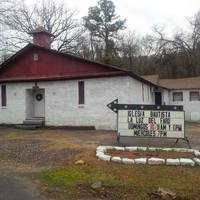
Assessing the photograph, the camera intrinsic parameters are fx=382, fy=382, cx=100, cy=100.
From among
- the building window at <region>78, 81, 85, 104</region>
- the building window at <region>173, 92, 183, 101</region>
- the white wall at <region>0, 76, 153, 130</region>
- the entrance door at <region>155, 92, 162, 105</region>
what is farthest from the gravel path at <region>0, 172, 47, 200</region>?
the building window at <region>173, 92, 183, 101</region>

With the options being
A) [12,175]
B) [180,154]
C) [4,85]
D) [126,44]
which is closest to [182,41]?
[126,44]

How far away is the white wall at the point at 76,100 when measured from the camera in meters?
20.1

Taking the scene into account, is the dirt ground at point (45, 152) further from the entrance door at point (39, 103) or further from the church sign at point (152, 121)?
the entrance door at point (39, 103)

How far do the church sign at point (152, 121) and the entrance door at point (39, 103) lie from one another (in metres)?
9.69

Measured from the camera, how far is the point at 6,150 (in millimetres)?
12703

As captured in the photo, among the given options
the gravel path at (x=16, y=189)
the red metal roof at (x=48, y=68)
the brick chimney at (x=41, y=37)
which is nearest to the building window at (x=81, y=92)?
the red metal roof at (x=48, y=68)

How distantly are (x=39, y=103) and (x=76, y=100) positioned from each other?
2744 millimetres

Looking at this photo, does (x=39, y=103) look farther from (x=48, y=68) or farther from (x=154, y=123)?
(x=154, y=123)

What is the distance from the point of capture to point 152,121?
43.9 ft

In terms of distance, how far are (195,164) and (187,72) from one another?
39.6m

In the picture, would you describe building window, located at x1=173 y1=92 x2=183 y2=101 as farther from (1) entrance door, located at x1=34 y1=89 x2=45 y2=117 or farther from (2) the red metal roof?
(1) entrance door, located at x1=34 y1=89 x2=45 y2=117

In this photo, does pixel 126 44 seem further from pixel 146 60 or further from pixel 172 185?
pixel 172 185

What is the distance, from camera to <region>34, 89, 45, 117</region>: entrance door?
22.4 meters

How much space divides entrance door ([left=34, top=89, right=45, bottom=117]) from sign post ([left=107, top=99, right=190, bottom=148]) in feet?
31.8
